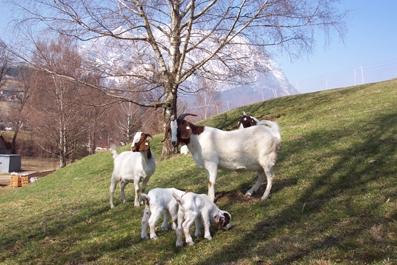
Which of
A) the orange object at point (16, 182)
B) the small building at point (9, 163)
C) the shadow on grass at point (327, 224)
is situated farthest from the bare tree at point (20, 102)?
the shadow on grass at point (327, 224)

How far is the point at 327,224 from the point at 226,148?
240 cm

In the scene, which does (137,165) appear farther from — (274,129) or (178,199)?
(178,199)

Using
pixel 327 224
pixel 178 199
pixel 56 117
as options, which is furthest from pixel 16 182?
pixel 327 224

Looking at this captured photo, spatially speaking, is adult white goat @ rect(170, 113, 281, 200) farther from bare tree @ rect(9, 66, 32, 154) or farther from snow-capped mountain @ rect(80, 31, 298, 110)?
bare tree @ rect(9, 66, 32, 154)

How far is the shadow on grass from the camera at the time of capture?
6723mm

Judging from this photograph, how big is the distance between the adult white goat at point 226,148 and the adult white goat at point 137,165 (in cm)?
129

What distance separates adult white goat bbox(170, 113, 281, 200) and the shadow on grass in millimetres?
896

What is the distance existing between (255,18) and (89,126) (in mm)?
41737

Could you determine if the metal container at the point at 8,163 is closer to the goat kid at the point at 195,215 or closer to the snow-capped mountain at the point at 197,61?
the snow-capped mountain at the point at 197,61

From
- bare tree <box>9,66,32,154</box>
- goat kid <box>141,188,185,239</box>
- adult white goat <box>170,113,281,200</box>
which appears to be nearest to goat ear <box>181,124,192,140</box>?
adult white goat <box>170,113,281,200</box>

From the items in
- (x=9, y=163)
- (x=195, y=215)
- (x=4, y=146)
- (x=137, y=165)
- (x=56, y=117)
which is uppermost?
(x=56, y=117)

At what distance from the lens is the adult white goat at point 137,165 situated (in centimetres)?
1023

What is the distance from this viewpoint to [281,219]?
8430 millimetres

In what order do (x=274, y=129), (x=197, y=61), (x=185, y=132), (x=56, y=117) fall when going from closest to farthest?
1. (x=185, y=132)
2. (x=274, y=129)
3. (x=197, y=61)
4. (x=56, y=117)
